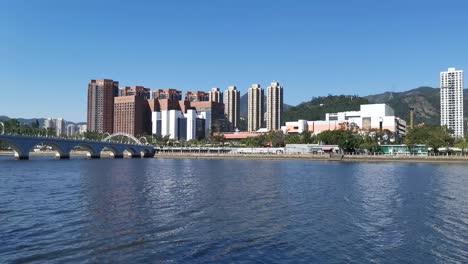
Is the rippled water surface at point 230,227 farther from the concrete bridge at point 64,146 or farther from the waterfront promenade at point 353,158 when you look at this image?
the waterfront promenade at point 353,158

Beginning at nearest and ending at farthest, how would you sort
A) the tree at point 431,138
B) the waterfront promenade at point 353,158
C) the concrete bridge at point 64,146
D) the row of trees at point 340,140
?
the concrete bridge at point 64,146 < the waterfront promenade at point 353,158 < the tree at point 431,138 < the row of trees at point 340,140

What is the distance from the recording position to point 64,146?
400 ft

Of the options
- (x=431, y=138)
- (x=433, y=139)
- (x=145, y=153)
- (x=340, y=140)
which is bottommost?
(x=145, y=153)

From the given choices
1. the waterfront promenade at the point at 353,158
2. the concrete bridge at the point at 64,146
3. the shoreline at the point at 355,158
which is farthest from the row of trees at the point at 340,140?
the concrete bridge at the point at 64,146

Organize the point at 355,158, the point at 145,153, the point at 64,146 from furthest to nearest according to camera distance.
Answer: the point at 145,153 → the point at 355,158 → the point at 64,146

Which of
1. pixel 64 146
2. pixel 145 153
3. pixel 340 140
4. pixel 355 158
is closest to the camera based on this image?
pixel 64 146

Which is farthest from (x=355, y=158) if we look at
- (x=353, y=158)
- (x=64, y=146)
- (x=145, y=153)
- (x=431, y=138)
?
(x=64, y=146)

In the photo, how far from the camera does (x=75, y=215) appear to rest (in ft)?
85.3

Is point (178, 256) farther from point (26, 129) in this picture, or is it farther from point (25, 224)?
point (26, 129)

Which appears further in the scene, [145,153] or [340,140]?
[145,153]

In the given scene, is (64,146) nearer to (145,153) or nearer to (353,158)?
(145,153)

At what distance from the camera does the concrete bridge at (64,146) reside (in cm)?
10469

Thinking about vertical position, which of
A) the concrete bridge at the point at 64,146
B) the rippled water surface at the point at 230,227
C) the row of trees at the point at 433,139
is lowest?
the rippled water surface at the point at 230,227

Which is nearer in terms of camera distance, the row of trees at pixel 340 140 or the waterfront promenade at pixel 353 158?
the waterfront promenade at pixel 353 158
